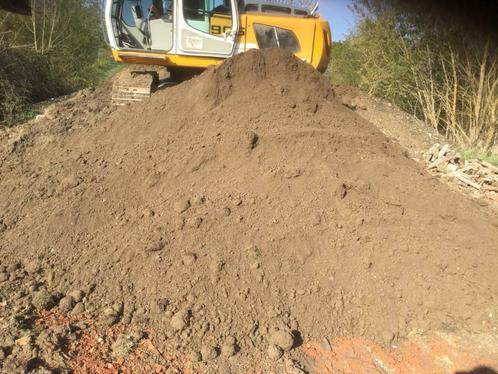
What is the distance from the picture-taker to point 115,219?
12.3 feet

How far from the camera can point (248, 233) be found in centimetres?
363

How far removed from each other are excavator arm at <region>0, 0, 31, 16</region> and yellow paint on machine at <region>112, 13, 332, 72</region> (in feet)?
9.13

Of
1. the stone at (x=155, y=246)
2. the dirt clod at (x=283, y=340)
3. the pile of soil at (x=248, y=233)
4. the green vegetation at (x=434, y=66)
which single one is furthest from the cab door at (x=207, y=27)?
the dirt clod at (x=283, y=340)

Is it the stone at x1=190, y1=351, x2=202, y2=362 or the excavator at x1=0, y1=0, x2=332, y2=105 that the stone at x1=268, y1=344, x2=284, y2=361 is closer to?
the stone at x1=190, y1=351, x2=202, y2=362

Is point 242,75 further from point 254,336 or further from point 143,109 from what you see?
point 254,336

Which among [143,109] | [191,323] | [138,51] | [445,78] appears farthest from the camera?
[445,78]

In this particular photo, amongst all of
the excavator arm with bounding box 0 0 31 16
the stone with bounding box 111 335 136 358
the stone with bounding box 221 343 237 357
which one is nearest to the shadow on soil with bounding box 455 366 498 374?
the stone with bounding box 221 343 237 357

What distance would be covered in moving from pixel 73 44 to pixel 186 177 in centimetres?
1117

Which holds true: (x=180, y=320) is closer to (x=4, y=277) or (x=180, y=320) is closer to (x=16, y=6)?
(x=4, y=277)

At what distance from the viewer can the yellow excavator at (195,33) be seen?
20.5 feet

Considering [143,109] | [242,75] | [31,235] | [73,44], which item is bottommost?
[73,44]

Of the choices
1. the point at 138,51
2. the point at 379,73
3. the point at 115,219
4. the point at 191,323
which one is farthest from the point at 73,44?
the point at 191,323

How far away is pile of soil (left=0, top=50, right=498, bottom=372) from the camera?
3.21 metres

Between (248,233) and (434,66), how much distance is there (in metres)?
7.35
